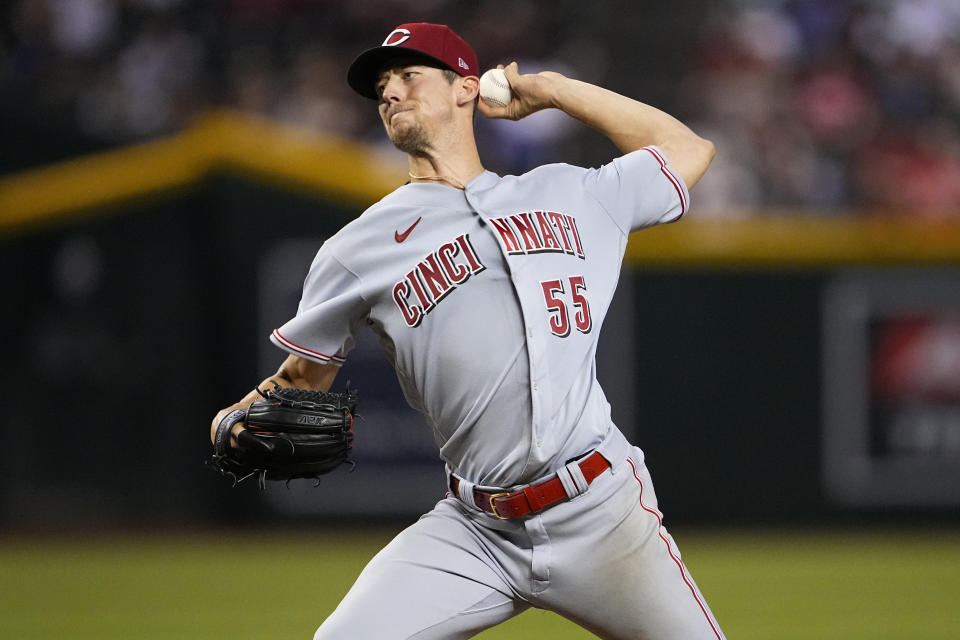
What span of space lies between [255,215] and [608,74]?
12.4 feet

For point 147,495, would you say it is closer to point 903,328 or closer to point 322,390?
point 903,328

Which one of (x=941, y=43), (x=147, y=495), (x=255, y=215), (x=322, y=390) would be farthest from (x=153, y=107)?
(x=322, y=390)

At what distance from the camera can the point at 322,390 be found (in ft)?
11.4

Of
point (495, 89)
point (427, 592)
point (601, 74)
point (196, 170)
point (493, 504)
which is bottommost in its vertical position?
point (427, 592)

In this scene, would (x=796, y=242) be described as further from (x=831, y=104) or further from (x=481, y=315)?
(x=481, y=315)

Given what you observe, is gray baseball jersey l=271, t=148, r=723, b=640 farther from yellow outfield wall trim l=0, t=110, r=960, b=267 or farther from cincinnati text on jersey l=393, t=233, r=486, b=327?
yellow outfield wall trim l=0, t=110, r=960, b=267

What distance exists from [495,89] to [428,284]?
64 cm

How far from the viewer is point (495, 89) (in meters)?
3.62

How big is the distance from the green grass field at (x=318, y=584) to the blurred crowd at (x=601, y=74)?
2603 millimetres

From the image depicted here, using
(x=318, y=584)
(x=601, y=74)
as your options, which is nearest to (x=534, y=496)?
(x=318, y=584)

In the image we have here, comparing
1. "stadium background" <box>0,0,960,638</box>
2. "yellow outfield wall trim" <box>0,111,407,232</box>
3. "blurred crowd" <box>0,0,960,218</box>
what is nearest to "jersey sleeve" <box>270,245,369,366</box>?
"stadium background" <box>0,0,960,638</box>

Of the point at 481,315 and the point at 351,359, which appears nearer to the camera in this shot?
the point at 481,315

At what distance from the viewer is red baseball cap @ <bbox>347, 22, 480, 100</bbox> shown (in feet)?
11.3

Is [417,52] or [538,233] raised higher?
[417,52]
